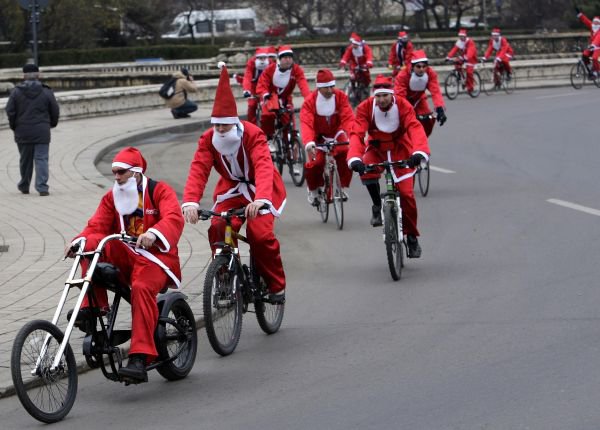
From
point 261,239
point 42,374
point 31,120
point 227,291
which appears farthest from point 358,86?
point 42,374

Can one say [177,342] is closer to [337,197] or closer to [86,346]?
[86,346]

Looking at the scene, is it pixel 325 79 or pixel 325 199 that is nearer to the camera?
pixel 325 79

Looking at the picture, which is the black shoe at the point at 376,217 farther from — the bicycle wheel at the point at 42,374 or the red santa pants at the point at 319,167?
the bicycle wheel at the point at 42,374

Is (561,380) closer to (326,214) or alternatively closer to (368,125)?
(368,125)

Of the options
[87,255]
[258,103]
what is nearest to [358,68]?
[258,103]

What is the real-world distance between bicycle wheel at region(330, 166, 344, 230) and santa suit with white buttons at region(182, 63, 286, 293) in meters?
5.31

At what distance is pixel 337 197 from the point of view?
15039mm

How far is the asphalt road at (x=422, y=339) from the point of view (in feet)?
23.8

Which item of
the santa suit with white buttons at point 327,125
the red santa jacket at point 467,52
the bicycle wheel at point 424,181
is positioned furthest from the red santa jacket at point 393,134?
the red santa jacket at point 467,52

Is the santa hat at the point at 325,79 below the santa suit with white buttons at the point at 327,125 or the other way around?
the other way around

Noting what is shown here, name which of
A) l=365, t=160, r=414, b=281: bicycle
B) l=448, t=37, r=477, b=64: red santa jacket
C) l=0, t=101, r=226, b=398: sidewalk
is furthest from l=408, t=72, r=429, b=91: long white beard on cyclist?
l=448, t=37, r=477, b=64: red santa jacket

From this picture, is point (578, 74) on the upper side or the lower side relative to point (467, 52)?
lower

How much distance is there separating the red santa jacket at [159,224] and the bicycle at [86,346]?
0.53ft

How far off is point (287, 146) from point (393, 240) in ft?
25.5
